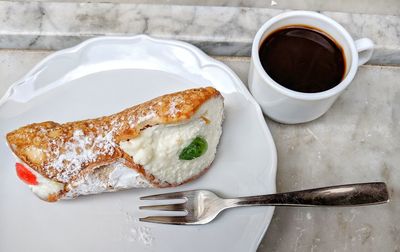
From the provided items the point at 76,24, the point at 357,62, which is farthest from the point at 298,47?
the point at 76,24

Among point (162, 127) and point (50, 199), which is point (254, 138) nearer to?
point (162, 127)

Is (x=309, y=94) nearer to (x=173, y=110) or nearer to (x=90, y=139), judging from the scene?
(x=173, y=110)

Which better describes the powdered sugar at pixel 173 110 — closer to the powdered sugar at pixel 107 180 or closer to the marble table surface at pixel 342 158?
the powdered sugar at pixel 107 180

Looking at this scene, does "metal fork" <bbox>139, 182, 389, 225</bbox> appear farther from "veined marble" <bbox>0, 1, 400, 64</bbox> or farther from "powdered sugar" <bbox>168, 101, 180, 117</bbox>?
"veined marble" <bbox>0, 1, 400, 64</bbox>

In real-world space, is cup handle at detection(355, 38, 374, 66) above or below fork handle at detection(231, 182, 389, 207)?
above

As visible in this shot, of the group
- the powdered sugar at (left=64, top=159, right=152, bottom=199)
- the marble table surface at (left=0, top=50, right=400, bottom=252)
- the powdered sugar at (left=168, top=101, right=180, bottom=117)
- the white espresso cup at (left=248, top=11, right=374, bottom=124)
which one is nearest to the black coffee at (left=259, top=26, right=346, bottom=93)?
the white espresso cup at (left=248, top=11, right=374, bottom=124)

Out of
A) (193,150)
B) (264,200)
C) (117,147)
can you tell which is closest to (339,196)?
(264,200)

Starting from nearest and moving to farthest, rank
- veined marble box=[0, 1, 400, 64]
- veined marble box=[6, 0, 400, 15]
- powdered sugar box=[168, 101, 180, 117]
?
powdered sugar box=[168, 101, 180, 117]
veined marble box=[0, 1, 400, 64]
veined marble box=[6, 0, 400, 15]
